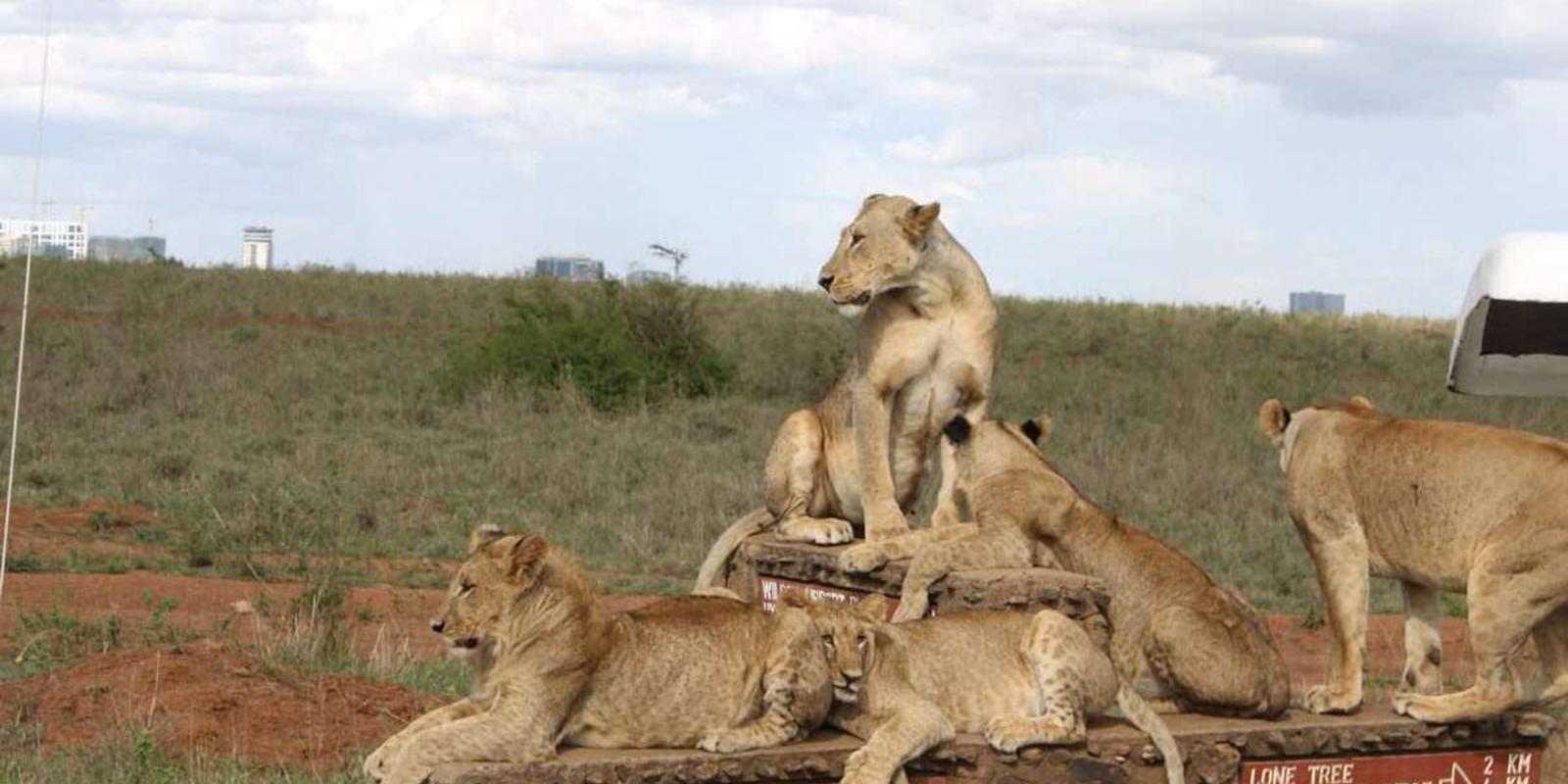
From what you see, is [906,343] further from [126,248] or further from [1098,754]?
[126,248]

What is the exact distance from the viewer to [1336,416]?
6.60m

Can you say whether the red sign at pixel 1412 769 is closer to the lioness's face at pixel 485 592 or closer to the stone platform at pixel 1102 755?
the stone platform at pixel 1102 755

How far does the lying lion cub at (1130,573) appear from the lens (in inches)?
235

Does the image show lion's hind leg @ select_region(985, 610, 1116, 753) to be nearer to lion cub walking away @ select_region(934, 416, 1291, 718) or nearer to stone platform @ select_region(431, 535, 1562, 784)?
stone platform @ select_region(431, 535, 1562, 784)

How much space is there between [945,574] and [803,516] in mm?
1277

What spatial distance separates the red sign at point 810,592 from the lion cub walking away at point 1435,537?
1315mm

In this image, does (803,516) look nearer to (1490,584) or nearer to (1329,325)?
(1490,584)

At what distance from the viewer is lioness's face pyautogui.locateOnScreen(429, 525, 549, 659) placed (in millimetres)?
4934

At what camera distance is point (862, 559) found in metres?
6.97

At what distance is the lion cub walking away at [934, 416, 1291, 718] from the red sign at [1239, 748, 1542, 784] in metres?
0.20

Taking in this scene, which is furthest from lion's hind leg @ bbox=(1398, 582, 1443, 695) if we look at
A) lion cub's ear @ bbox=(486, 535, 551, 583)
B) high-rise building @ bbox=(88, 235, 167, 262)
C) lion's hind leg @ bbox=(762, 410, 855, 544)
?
high-rise building @ bbox=(88, 235, 167, 262)

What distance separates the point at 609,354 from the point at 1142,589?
15336 millimetres

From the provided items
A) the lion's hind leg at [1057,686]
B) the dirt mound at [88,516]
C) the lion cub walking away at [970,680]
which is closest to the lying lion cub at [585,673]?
the lion cub walking away at [970,680]

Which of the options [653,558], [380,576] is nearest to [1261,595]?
[653,558]
